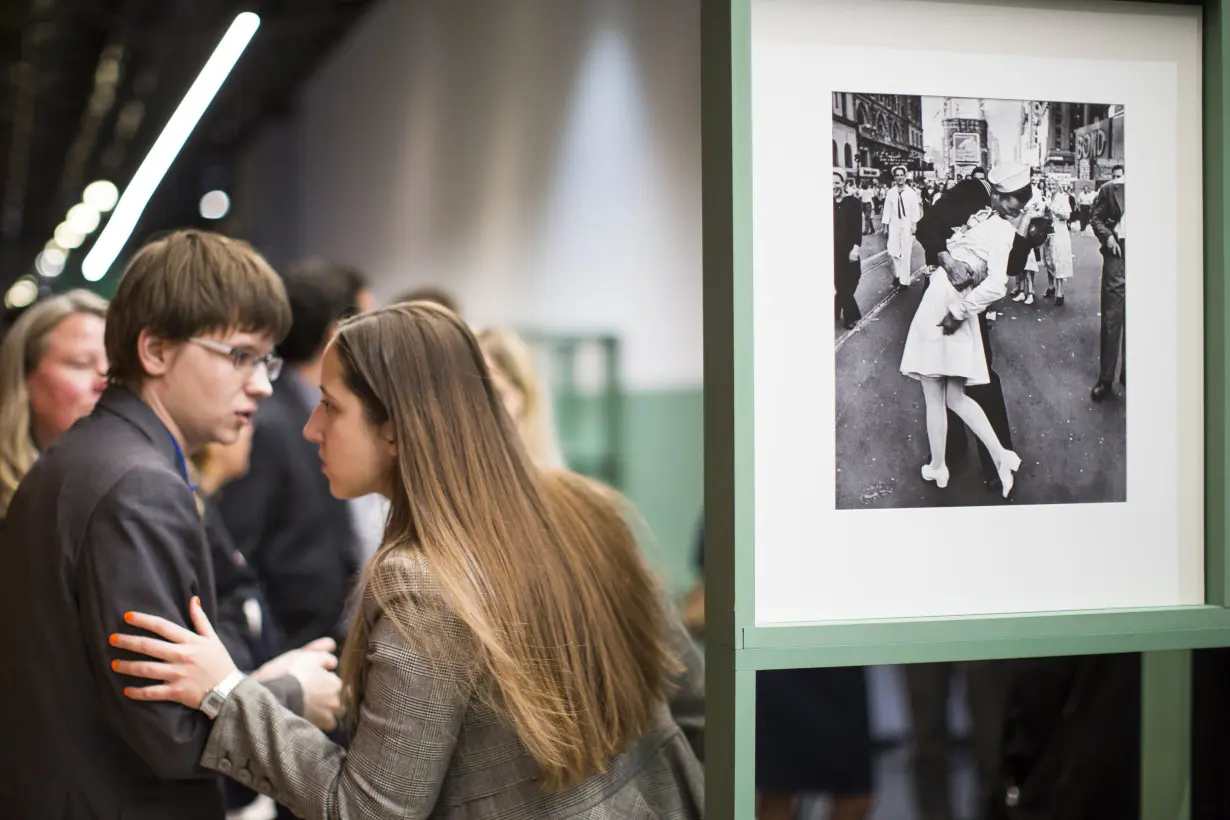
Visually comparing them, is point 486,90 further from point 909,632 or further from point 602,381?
point 909,632

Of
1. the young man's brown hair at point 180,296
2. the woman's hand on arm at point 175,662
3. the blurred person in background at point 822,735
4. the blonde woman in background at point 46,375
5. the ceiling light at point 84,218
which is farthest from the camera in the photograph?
the ceiling light at point 84,218

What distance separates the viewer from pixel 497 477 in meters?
1.73

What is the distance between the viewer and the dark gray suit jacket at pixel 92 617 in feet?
5.58

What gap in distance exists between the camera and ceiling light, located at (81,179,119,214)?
43.7ft

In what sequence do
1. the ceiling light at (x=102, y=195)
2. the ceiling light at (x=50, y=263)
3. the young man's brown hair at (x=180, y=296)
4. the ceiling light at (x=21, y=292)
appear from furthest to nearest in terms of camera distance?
1. the ceiling light at (x=50, y=263)
2. the ceiling light at (x=21, y=292)
3. the ceiling light at (x=102, y=195)
4. the young man's brown hair at (x=180, y=296)

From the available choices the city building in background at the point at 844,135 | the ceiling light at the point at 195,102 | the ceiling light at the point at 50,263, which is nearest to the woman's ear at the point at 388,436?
the city building in background at the point at 844,135

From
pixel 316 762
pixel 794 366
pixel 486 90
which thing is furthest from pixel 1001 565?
pixel 486 90

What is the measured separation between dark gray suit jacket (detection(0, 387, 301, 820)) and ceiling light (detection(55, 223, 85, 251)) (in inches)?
607

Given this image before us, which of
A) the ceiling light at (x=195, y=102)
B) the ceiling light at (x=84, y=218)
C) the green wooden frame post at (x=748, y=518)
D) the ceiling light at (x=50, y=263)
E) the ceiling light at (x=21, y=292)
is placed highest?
the ceiling light at (x=50, y=263)

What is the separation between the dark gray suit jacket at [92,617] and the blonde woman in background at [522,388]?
5.04 feet

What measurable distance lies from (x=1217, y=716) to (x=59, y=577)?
2.27 meters

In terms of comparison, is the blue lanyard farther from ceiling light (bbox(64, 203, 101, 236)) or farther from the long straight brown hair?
ceiling light (bbox(64, 203, 101, 236))

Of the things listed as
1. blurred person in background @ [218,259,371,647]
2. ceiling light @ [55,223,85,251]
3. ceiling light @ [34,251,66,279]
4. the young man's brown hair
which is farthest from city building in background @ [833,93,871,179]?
ceiling light @ [34,251,66,279]

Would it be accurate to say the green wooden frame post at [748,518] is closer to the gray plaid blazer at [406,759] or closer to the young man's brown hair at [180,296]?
the gray plaid blazer at [406,759]
